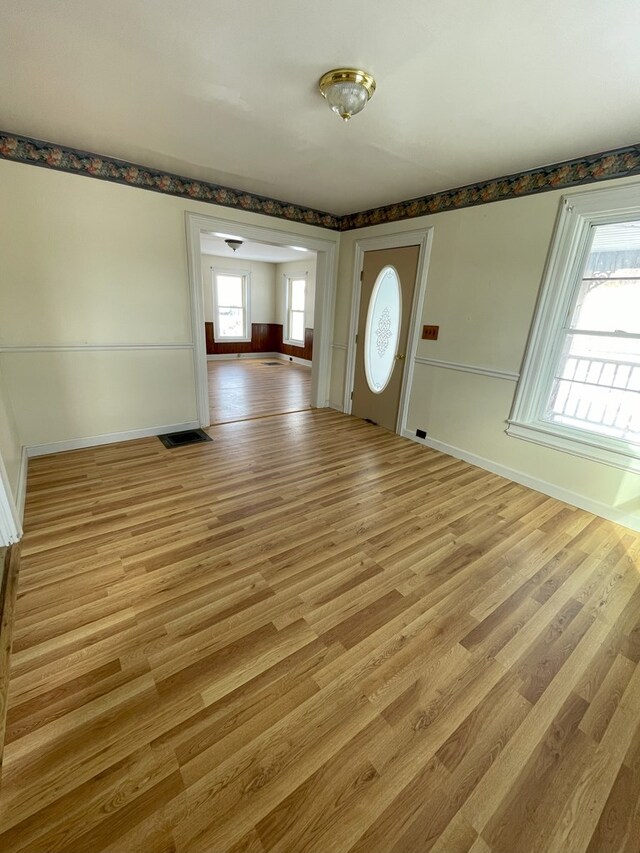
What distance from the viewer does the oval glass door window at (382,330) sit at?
3936mm

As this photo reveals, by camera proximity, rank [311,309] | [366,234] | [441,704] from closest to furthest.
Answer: [441,704] → [366,234] → [311,309]

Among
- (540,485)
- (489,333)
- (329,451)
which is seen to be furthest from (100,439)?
(540,485)

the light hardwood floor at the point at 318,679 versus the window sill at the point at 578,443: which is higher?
the window sill at the point at 578,443

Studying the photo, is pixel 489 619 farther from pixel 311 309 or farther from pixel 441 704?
pixel 311 309

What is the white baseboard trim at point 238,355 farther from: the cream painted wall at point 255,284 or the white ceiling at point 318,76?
the white ceiling at point 318,76

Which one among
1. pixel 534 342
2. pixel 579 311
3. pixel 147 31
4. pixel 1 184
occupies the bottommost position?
pixel 534 342

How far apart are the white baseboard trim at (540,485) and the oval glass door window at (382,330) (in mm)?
943

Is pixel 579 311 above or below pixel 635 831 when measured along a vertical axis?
above

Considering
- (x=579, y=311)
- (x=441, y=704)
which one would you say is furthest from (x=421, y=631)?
(x=579, y=311)

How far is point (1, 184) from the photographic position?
2.53 meters

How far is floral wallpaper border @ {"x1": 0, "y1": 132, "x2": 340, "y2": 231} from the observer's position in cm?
255

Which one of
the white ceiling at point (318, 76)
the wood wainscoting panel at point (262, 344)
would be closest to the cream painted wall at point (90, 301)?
the white ceiling at point (318, 76)

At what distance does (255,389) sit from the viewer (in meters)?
5.89

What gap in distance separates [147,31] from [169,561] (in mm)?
2536
